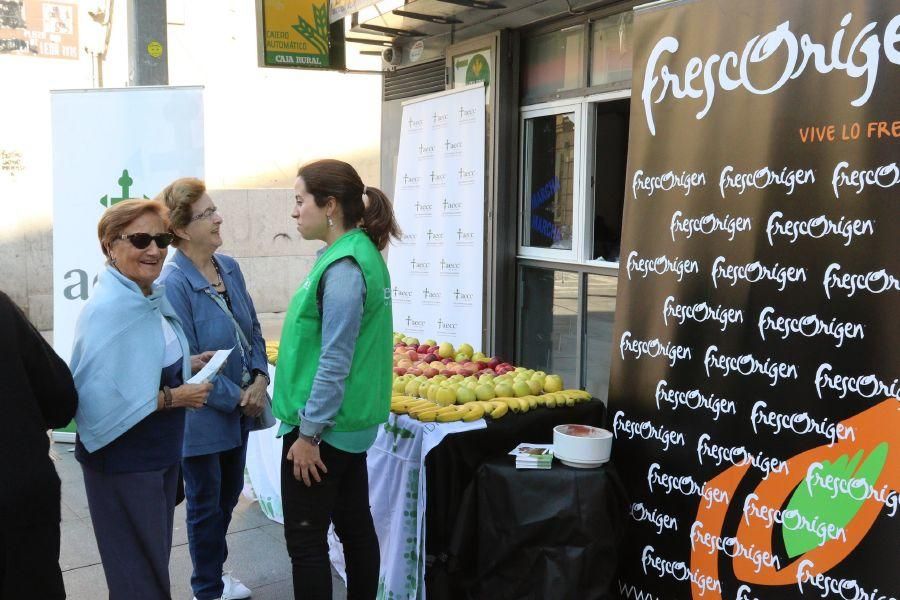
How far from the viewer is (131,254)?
9.17 ft

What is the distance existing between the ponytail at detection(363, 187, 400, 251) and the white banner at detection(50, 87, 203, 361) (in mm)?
3085

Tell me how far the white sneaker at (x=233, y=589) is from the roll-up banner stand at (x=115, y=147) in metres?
2.98

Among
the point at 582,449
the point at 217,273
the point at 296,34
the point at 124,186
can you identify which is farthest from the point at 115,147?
the point at 582,449

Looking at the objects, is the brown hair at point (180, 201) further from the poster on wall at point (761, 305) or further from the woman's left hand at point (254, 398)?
the poster on wall at point (761, 305)

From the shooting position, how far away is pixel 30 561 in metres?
2.39

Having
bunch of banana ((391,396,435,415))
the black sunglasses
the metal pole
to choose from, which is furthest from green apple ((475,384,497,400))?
the metal pole

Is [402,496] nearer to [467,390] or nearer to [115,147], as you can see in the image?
[467,390]

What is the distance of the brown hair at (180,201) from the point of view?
3.38 meters

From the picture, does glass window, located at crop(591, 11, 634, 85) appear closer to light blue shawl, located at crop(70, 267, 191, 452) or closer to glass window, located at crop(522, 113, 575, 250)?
glass window, located at crop(522, 113, 575, 250)

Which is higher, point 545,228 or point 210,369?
point 545,228

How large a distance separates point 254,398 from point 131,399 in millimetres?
870

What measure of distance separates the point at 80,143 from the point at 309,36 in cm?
181

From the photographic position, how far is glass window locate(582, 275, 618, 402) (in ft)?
16.6

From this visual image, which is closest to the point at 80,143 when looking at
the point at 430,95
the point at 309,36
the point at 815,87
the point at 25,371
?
the point at 309,36
